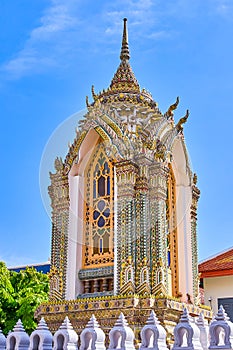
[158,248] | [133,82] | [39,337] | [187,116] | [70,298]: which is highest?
[133,82]

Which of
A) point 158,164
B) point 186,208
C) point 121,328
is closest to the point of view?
point 121,328

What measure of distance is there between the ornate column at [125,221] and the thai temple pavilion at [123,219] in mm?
26

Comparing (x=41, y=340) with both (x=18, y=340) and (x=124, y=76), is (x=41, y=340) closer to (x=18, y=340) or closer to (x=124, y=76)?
(x=18, y=340)

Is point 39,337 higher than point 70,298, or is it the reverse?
point 70,298

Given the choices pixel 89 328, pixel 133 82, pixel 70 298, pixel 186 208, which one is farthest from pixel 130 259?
pixel 133 82

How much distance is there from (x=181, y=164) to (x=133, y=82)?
126 inches

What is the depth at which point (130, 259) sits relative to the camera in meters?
14.5

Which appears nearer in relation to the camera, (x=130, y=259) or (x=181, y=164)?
(x=130, y=259)

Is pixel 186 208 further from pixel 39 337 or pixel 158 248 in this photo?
pixel 39 337

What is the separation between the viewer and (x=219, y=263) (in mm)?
20844

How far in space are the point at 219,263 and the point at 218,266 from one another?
1.14 feet

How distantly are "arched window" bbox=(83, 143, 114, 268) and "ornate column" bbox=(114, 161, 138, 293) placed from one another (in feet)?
1.84

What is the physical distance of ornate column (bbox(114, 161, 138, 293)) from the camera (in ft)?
47.6

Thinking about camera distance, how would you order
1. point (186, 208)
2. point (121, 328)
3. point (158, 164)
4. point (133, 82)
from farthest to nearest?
1. point (133, 82)
2. point (186, 208)
3. point (158, 164)
4. point (121, 328)
